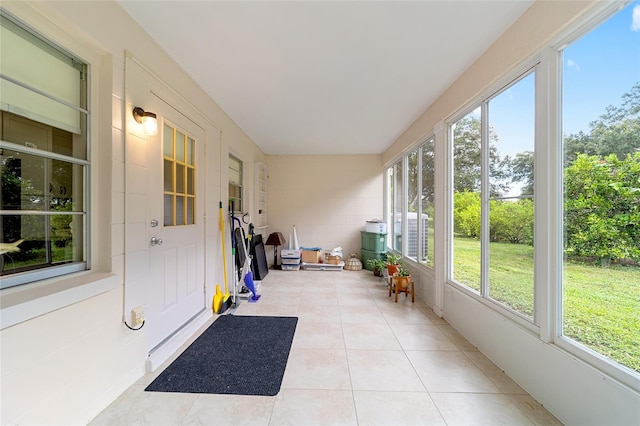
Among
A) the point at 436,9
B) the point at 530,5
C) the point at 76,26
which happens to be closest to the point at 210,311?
the point at 76,26

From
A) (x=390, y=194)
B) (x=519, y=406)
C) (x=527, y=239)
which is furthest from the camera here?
(x=390, y=194)

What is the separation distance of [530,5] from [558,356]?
87.3 inches

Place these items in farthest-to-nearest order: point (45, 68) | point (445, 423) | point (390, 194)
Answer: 1. point (390, 194)
2. point (445, 423)
3. point (45, 68)

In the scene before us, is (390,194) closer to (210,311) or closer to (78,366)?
(210,311)

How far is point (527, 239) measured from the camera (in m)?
1.72

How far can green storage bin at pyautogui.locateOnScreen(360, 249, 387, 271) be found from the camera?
5.06m

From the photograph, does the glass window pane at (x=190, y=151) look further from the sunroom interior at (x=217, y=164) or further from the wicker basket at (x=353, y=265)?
the wicker basket at (x=353, y=265)

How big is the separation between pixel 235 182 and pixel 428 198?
302cm

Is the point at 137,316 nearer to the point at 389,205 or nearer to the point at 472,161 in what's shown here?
the point at 472,161

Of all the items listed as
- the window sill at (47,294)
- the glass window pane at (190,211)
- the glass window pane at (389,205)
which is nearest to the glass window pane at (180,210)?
the glass window pane at (190,211)

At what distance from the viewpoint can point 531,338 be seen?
159 cm

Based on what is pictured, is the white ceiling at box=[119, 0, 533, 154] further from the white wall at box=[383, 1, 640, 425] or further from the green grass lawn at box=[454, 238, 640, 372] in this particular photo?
the green grass lawn at box=[454, 238, 640, 372]

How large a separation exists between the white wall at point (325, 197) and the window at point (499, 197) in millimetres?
3100

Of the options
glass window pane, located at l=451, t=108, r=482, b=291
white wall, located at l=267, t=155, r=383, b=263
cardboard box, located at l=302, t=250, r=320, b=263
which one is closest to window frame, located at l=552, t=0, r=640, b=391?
glass window pane, located at l=451, t=108, r=482, b=291
